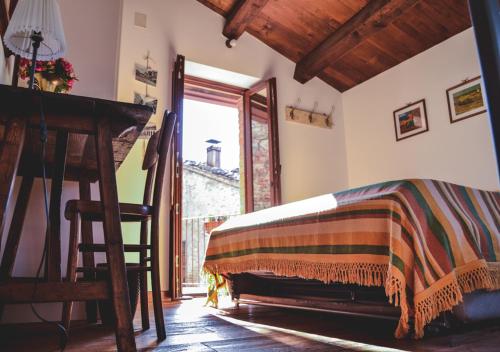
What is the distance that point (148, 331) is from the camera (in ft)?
5.77

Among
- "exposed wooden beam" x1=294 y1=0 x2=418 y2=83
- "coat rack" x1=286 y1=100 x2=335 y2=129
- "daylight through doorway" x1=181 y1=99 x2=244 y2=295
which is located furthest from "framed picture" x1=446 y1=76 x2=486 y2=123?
"daylight through doorway" x1=181 y1=99 x2=244 y2=295

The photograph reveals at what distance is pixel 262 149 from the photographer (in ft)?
15.7

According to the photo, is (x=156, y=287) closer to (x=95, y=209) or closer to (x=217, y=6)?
(x=95, y=209)

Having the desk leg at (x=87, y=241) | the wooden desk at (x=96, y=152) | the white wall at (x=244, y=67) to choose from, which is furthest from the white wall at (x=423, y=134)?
the wooden desk at (x=96, y=152)

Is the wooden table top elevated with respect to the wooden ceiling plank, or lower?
lower

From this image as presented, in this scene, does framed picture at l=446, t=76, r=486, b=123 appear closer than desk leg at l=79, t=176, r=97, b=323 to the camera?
No

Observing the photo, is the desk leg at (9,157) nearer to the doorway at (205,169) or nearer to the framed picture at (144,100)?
the framed picture at (144,100)

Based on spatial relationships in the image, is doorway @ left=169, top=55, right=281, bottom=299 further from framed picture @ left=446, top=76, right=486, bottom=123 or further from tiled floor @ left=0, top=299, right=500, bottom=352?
framed picture @ left=446, top=76, right=486, bottom=123

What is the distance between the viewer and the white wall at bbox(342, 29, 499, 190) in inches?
153

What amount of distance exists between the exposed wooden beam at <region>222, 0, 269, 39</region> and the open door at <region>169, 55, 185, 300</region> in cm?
85

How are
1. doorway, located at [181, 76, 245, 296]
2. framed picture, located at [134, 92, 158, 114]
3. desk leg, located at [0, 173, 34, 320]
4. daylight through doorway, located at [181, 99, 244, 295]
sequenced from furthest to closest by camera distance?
daylight through doorway, located at [181, 99, 244, 295]
doorway, located at [181, 76, 245, 296]
framed picture, located at [134, 92, 158, 114]
desk leg, located at [0, 173, 34, 320]

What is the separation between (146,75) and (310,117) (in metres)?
2.28

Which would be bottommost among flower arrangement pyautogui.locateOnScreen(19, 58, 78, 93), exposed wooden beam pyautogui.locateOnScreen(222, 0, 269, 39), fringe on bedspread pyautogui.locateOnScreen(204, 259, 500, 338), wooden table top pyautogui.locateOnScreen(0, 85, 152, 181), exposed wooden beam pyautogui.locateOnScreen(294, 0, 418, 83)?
fringe on bedspread pyautogui.locateOnScreen(204, 259, 500, 338)

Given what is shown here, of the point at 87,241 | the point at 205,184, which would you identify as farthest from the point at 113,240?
the point at 205,184
